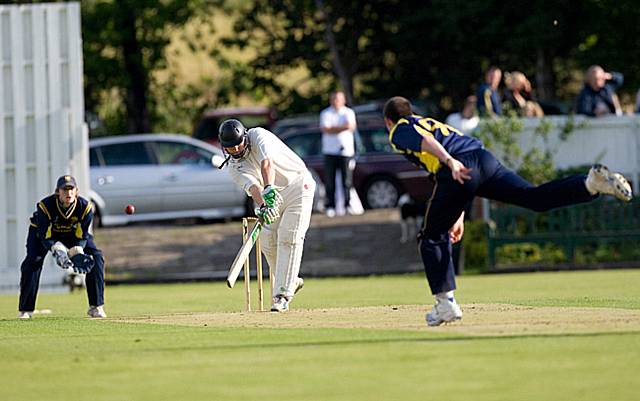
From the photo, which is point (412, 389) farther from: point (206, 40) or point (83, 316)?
point (206, 40)

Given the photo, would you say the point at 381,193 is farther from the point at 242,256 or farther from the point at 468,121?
the point at 242,256

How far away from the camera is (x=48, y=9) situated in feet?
76.5

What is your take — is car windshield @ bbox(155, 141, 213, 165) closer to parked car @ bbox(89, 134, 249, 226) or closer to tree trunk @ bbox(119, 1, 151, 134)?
parked car @ bbox(89, 134, 249, 226)

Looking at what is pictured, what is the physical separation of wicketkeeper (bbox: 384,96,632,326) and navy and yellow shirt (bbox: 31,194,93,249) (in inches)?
181

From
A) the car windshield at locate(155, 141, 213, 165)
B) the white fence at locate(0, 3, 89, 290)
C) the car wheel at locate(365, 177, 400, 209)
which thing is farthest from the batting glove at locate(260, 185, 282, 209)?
the car wheel at locate(365, 177, 400, 209)

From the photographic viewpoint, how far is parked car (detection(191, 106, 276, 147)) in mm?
37594

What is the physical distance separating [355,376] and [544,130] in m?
16.9

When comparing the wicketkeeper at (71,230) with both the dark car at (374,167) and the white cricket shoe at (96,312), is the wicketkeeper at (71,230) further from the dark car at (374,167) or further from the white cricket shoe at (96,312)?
the dark car at (374,167)

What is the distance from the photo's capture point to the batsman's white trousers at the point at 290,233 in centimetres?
1408

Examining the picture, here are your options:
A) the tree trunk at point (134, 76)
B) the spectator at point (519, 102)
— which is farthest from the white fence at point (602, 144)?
the tree trunk at point (134, 76)

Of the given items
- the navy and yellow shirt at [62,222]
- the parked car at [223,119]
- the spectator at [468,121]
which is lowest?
the navy and yellow shirt at [62,222]

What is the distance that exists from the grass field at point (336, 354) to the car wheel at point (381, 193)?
14198 mm

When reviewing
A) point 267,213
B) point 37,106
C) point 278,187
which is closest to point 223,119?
point 37,106

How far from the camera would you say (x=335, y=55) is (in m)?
40.8
